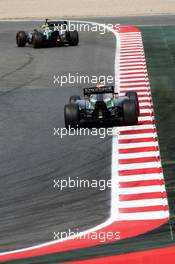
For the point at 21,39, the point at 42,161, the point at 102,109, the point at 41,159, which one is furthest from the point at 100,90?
the point at 21,39

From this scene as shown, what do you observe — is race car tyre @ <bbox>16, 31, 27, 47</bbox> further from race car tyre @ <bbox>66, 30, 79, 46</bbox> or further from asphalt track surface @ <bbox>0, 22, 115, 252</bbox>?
asphalt track surface @ <bbox>0, 22, 115, 252</bbox>

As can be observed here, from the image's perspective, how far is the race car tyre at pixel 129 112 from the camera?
25125 mm

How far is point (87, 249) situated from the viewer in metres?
16.0

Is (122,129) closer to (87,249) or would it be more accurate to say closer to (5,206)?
(5,206)

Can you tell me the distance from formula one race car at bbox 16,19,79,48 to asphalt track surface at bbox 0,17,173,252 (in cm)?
388

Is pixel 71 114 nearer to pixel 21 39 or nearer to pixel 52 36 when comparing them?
pixel 52 36

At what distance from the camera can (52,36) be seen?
43.3 metres

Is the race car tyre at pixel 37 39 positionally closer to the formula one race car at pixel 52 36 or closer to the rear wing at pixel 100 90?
the formula one race car at pixel 52 36

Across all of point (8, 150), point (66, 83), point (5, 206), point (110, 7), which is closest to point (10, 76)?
point (66, 83)

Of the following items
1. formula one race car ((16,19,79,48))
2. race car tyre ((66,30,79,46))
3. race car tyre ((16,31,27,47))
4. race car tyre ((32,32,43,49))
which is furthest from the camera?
race car tyre ((16,31,27,47))

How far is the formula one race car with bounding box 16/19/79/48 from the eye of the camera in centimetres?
4284

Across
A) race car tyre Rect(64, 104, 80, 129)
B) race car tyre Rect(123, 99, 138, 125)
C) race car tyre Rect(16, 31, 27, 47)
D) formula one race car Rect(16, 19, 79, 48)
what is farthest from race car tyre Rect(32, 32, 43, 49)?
race car tyre Rect(123, 99, 138, 125)

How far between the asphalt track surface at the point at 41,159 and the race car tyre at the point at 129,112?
126 cm

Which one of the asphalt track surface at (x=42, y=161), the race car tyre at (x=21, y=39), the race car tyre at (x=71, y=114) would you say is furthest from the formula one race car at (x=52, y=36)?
the race car tyre at (x=71, y=114)
